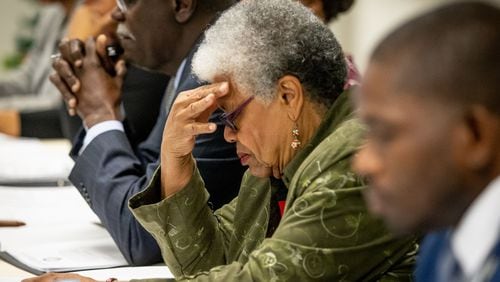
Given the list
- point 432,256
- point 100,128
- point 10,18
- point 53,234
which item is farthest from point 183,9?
point 10,18

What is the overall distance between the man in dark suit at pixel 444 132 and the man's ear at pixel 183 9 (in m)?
1.05

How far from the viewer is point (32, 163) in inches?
116

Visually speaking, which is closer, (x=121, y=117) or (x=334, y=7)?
(x=121, y=117)

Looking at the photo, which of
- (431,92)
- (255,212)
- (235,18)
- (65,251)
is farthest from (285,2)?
(65,251)

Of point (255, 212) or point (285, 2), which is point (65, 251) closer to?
point (255, 212)

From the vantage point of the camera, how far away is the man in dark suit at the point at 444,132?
3.04 feet

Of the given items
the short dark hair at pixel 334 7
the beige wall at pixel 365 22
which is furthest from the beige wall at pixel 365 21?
the short dark hair at pixel 334 7

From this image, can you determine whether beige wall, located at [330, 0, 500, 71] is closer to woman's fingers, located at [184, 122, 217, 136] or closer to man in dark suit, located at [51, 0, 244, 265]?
man in dark suit, located at [51, 0, 244, 265]

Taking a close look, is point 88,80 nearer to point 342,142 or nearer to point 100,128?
point 100,128

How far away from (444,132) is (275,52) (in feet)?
1.87

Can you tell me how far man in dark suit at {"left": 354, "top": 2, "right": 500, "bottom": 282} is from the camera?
927 millimetres

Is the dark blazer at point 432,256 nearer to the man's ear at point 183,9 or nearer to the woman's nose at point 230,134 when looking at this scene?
the woman's nose at point 230,134

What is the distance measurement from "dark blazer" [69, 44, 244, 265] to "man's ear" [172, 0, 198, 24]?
0.28ft

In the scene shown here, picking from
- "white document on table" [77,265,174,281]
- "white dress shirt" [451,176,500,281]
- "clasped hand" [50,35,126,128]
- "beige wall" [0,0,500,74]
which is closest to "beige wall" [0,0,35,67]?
"beige wall" [0,0,500,74]
